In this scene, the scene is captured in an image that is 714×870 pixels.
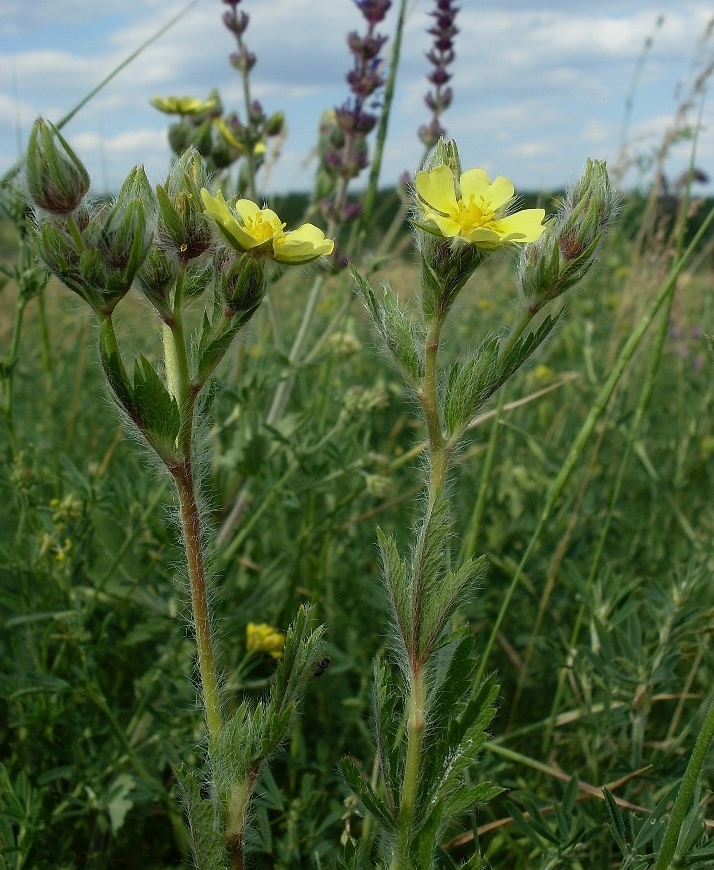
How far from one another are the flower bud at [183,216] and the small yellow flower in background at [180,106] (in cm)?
190

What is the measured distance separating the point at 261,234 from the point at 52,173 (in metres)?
0.28

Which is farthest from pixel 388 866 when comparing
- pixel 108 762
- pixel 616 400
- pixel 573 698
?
pixel 616 400

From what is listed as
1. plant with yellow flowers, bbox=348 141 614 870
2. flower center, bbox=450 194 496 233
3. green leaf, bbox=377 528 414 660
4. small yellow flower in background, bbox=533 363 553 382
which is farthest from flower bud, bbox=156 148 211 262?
small yellow flower in background, bbox=533 363 553 382

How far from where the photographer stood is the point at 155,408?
112 centimetres

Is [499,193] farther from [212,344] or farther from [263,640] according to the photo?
[263,640]

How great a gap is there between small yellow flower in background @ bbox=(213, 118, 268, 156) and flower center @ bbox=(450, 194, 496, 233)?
184cm

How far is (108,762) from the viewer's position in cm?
190

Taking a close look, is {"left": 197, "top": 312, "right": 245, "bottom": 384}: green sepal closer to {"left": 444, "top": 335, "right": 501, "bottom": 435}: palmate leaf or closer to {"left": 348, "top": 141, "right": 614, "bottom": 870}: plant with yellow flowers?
{"left": 348, "top": 141, "right": 614, "bottom": 870}: plant with yellow flowers

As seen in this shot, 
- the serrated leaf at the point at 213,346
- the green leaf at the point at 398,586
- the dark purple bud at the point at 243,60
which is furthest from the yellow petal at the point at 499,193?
the dark purple bud at the point at 243,60

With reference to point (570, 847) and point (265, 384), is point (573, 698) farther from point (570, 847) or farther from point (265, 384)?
point (265, 384)

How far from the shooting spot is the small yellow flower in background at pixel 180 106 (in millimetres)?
2906

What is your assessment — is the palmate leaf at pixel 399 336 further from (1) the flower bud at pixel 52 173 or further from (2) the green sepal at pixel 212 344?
(1) the flower bud at pixel 52 173

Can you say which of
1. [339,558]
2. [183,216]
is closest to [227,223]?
[183,216]

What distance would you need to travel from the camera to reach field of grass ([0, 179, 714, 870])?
1717 millimetres
